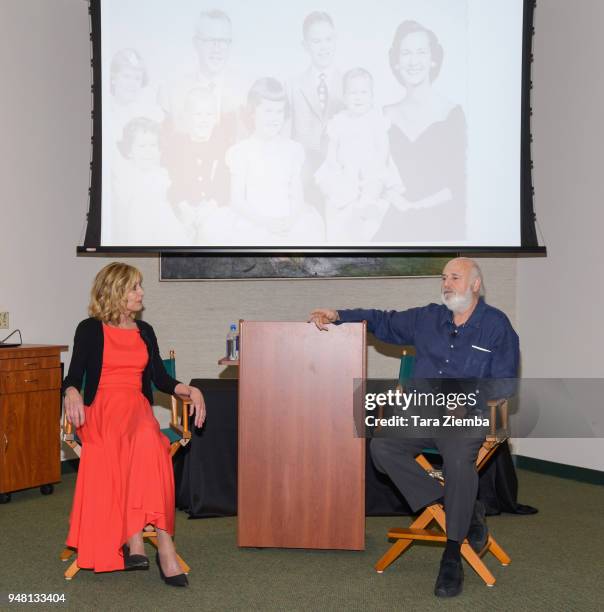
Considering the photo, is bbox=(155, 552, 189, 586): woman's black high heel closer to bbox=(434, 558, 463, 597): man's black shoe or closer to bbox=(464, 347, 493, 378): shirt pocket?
bbox=(434, 558, 463, 597): man's black shoe

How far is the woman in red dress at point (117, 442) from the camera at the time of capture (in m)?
3.61

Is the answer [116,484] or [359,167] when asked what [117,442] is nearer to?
[116,484]

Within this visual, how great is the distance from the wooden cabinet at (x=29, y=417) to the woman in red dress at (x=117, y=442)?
141cm

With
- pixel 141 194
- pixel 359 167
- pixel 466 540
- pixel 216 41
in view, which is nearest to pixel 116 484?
pixel 466 540

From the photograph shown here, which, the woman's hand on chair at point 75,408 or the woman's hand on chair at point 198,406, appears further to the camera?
the woman's hand on chair at point 198,406

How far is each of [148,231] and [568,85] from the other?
9.94ft

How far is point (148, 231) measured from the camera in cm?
565

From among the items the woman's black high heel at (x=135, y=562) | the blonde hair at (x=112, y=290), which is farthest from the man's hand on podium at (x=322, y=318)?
the woman's black high heel at (x=135, y=562)

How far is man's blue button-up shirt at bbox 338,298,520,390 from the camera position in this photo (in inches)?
156

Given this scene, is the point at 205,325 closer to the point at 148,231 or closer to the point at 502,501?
the point at 148,231

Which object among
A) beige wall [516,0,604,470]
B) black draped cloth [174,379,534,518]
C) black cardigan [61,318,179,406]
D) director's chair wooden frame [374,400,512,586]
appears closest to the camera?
director's chair wooden frame [374,400,512,586]

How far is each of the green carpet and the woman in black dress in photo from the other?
6.36 ft

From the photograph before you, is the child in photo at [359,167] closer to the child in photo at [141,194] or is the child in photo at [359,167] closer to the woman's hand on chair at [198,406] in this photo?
the child in photo at [141,194]

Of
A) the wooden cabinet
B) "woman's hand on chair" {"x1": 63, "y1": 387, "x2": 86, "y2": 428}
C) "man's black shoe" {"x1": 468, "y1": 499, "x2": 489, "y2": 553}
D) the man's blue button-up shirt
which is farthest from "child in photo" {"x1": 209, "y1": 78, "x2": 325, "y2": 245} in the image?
"man's black shoe" {"x1": 468, "y1": 499, "x2": 489, "y2": 553}
